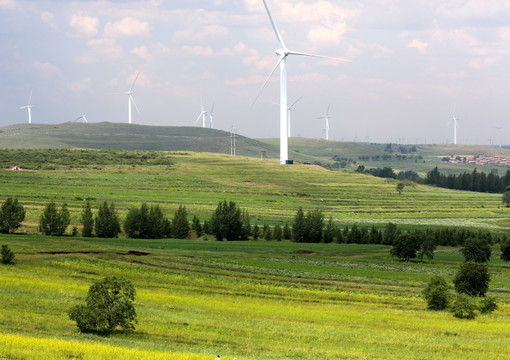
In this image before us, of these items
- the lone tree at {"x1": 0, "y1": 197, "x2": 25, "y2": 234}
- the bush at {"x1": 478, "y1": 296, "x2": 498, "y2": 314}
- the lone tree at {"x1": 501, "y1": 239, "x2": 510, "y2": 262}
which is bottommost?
the bush at {"x1": 478, "y1": 296, "x2": 498, "y2": 314}

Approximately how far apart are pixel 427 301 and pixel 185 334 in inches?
1153

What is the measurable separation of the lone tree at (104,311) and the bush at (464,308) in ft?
96.2

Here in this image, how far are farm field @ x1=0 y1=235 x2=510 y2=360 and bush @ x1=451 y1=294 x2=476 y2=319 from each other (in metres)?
0.89

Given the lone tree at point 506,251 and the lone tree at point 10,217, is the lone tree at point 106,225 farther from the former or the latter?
the lone tree at point 506,251

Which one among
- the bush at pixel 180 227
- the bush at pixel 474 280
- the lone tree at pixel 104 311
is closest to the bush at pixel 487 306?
the bush at pixel 474 280

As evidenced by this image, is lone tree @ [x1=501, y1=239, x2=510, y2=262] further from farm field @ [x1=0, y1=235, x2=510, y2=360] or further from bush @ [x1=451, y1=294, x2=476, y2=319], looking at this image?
bush @ [x1=451, y1=294, x2=476, y2=319]

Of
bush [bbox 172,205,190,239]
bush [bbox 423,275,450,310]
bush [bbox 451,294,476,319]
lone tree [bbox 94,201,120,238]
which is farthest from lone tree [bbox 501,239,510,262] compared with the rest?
lone tree [bbox 94,201,120,238]

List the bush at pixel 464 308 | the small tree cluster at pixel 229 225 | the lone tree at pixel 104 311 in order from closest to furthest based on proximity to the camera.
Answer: the lone tree at pixel 104 311
the bush at pixel 464 308
the small tree cluster at pixel 229 225

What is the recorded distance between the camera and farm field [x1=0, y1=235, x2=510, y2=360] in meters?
41.7

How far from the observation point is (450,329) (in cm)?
5350

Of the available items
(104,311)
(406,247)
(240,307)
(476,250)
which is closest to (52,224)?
(406,247)

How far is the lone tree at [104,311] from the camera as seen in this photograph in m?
45.1

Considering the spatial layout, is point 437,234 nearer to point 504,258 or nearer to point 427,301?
point 504,258

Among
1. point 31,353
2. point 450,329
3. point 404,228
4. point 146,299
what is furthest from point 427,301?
point 404,228
